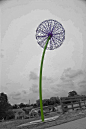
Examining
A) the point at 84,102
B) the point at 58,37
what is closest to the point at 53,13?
the point at 58,37

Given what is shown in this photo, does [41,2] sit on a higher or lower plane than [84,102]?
higher

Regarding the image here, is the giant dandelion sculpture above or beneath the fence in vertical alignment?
above

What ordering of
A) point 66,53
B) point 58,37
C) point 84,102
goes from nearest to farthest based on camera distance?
point 58,37 → point 84,102 → point 66,53

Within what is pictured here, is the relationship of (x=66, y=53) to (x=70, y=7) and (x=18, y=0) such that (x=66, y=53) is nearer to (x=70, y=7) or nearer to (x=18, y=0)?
(x=70, y=7)

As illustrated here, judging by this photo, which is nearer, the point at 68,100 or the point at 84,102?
the point at 68,100

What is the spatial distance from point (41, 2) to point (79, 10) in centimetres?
452

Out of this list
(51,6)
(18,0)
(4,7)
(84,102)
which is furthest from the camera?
(51,6)

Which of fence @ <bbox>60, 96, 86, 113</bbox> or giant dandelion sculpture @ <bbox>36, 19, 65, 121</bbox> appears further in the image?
fence @ <bbox>60, 96, 86, 113</bbox>

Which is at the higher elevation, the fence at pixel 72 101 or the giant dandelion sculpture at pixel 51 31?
the giant dandelion sculpture at pixel 51 31

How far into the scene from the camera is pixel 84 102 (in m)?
8.52

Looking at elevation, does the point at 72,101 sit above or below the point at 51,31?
below

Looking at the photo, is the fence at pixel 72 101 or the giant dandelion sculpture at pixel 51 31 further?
the fence at pixel 72 101

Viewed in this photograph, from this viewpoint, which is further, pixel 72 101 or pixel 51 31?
pixel 72 101

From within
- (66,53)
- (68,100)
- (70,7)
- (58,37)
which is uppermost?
(70,7)
